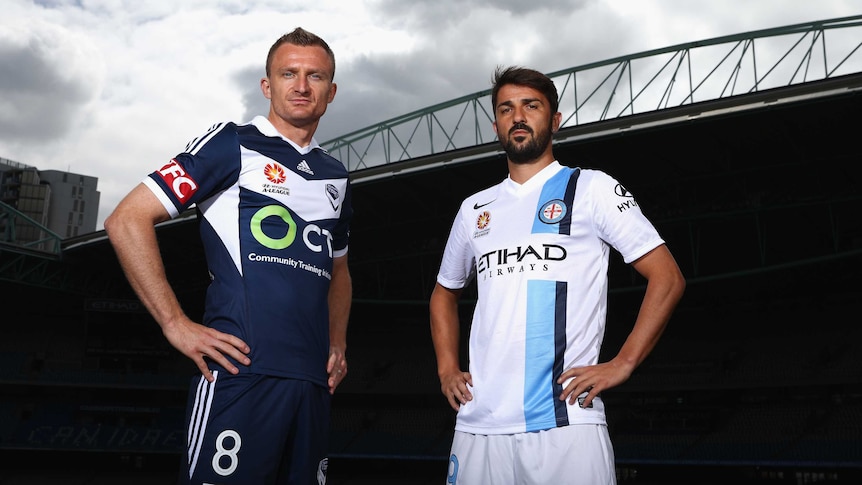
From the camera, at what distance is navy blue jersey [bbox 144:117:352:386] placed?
311 cm

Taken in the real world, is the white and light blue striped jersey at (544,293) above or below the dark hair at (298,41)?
below

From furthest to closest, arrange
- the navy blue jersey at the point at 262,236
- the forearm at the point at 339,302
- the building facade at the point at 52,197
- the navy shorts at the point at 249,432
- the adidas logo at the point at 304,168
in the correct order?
1. the building facade at the point at 52,197
2. the forearm at the point at 339,302
3. the adidas logo at the point at 304,168
4. the navy blue jersey at the point at 262,236
5. the navy shorts at the point at 249,432

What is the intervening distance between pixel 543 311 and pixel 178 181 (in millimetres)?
1651

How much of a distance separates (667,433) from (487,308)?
2684 centimetres

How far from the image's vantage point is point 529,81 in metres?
3.54

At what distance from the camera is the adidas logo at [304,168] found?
3.46m

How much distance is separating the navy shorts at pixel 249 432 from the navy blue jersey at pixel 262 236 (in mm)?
89

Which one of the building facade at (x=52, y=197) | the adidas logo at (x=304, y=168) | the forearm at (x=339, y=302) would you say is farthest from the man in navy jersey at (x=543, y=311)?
the building facade at (x=52, y=197)

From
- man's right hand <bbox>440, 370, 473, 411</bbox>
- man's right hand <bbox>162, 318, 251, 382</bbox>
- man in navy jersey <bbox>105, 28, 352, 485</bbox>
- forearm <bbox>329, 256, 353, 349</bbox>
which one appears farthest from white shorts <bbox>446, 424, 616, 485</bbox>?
man's right hand <bbox>162, 318, 251, 382</bbox>

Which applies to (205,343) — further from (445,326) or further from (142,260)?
(445,326)

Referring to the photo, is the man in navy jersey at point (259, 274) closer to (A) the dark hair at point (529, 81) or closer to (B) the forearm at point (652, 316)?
(A) the dark hair at point (529, 81)

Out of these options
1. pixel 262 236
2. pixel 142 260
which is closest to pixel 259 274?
pixel 262 236

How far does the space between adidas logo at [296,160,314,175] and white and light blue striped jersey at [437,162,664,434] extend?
898mm

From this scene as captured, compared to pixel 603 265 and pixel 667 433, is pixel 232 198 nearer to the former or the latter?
pixel 603 265
